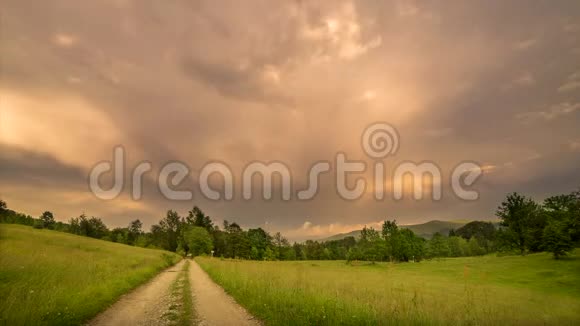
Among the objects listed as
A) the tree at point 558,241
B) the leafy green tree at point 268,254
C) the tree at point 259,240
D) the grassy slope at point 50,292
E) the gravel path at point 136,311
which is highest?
the grassy slope at point 50,292

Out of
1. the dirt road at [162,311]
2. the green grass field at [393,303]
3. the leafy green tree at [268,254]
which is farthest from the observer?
the leafy green tree at [268,254]

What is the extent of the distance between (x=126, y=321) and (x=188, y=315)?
87.7 inches

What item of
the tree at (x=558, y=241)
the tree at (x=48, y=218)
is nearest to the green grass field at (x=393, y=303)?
the tree at (x=558, y=241)

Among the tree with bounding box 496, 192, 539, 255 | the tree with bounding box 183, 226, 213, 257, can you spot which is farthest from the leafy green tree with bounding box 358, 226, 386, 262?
the tree with bounding box 183, 226, 213, 257

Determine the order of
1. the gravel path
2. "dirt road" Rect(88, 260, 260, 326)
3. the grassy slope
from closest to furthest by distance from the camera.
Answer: the grassy slope
"dirt road" Rect(88, 260, 260, 326)
the gravel path

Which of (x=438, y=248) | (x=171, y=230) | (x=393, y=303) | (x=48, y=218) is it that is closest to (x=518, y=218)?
(x=438, y=248)

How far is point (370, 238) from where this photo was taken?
308ft

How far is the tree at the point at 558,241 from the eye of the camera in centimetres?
4959

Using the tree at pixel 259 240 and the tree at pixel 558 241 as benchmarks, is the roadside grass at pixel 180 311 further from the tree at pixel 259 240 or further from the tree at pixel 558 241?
the tree at pixel 259 240

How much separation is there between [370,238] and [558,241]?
48.9 meters

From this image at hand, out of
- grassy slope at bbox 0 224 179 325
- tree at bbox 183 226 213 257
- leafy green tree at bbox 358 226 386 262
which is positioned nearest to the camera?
grassy slope at bbox 0 224 179 325

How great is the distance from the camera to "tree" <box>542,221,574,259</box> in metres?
49.6

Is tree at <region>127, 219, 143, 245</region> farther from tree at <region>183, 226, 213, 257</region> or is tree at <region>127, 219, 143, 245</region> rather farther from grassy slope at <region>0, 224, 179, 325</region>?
grassy slope at <region>0, 224, 179, 325</region>

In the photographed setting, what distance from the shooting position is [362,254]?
303 feet
